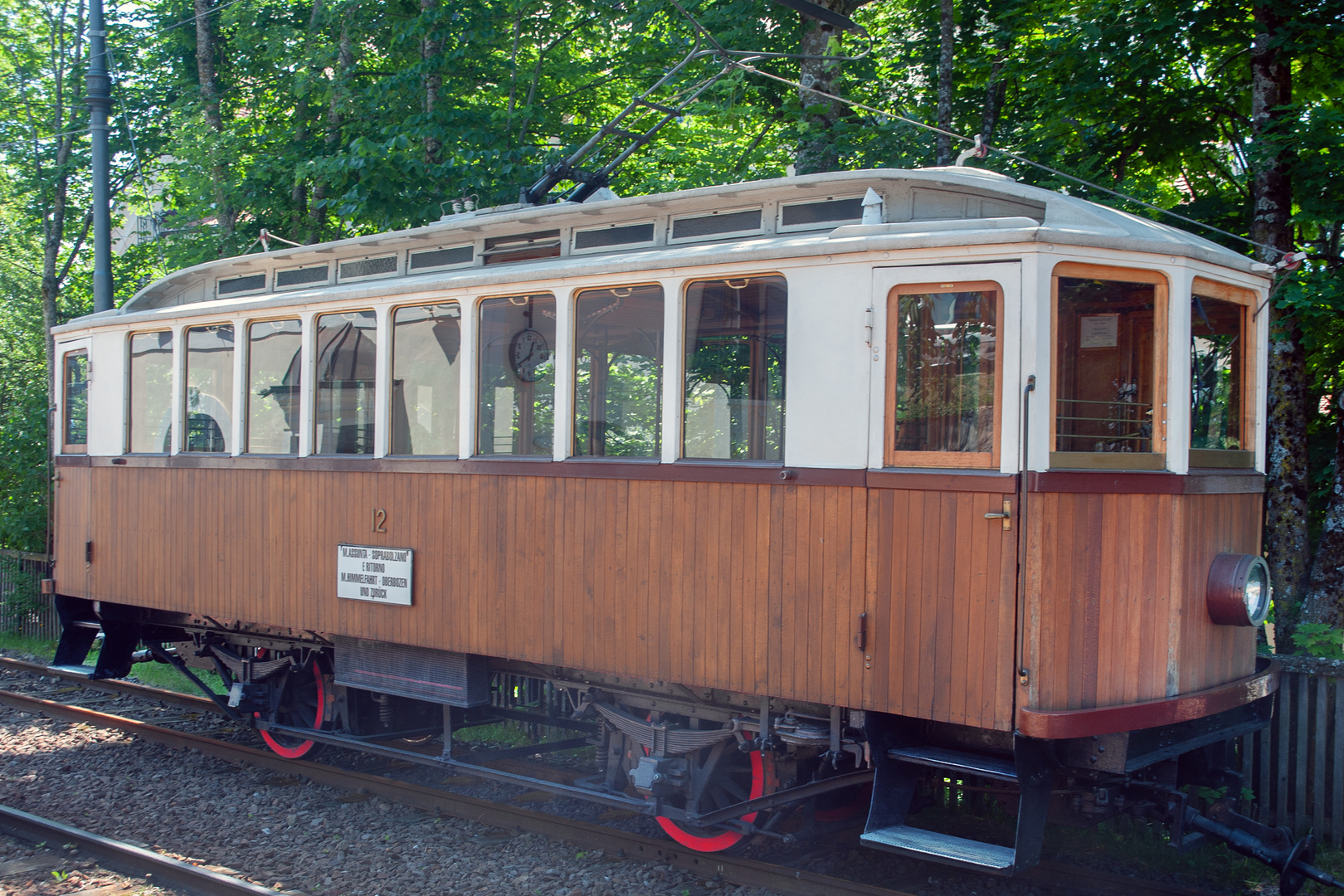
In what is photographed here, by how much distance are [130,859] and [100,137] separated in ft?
25.5

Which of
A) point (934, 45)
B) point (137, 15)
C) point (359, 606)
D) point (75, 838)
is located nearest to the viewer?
point (75, 838)

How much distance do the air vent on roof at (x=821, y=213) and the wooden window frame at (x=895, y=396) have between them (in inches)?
30.4

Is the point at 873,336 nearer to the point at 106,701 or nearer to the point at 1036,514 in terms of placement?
the point at 1036,514

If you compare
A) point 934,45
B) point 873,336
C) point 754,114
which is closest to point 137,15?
point 754,114

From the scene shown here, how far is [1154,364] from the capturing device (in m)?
4.48

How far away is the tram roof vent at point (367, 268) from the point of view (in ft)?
23.0

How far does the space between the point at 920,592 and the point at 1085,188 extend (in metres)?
5.58

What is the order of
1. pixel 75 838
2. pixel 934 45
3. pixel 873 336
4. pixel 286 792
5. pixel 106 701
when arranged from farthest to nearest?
pixel 934 45 < pixel 106 701 < pixel 286 792 < pixel 75 838 < pixel 873 336

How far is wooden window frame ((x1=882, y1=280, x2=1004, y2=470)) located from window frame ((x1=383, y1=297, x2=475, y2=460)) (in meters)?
2.55

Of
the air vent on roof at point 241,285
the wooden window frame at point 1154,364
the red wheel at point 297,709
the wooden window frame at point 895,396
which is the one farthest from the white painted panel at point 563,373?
the air vent on roof at point 241,285

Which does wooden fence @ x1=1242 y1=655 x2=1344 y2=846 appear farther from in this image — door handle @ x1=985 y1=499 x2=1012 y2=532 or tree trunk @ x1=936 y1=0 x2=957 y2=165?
tree trunk @ x1=936 y1=0 x2=957 y2=165

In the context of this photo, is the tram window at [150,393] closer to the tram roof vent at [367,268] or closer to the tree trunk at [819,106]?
the tram roof vent at [367,268]

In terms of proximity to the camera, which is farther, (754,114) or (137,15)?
(137,15)

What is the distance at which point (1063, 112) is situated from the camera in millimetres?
8531
